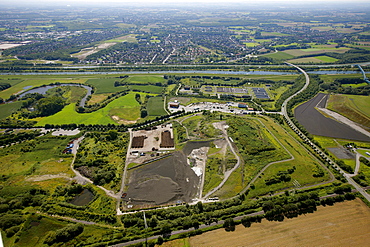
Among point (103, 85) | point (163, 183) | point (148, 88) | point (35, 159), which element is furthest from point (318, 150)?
point (103, 85)

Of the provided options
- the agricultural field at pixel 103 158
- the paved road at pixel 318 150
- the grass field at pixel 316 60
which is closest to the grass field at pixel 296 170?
the paved road at pixel 318 150

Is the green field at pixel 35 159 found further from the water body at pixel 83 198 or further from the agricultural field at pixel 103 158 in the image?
the water body at pixel 83 198

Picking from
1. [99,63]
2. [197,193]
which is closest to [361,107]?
[197,193]

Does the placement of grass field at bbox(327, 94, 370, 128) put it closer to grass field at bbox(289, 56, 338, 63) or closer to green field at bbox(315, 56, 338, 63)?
grass field at bbox(289, 56, 338, 63)

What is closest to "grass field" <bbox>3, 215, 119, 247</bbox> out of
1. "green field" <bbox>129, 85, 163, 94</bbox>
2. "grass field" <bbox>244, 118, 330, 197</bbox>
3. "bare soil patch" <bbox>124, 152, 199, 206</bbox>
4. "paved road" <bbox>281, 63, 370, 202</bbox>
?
"bare soil patch" <bbox>124, 152, 199, 206</bbox>

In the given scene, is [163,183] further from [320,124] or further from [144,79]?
[144,79]
